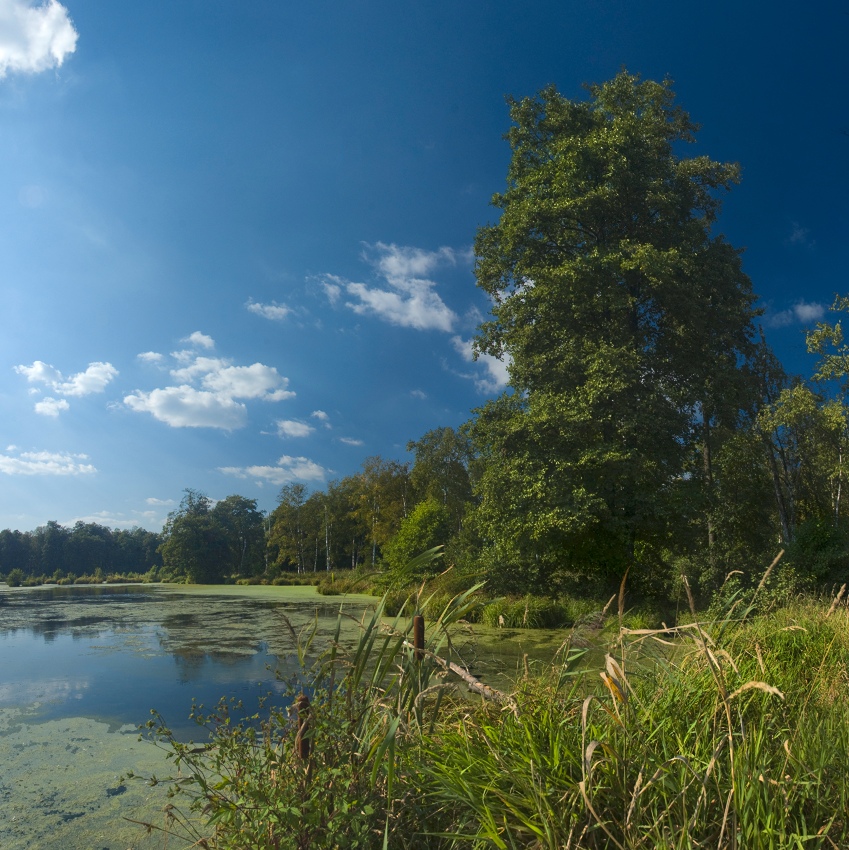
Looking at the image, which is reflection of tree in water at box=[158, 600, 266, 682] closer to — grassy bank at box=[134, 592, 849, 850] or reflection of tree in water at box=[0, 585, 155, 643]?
reflection of tree in water at box=[0, 585, 155, 643]

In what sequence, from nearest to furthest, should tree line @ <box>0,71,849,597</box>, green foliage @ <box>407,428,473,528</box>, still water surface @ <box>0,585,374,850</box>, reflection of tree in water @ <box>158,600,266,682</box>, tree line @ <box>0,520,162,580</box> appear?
still water surface @ <box>0,585,374,850</box> → reflection of tree in water @ <box>158,600,266,682</box> → tree line @ <box>0,71,849,597</box> → green foliage @ <box>407,428,473,528</box> → tree line @ <box>0,520,162,580</box>

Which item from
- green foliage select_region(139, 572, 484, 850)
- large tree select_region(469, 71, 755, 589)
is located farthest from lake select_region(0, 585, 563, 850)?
large tree select_region(469, 71, 755, 589)

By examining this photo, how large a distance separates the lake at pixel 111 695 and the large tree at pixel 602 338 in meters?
3.30

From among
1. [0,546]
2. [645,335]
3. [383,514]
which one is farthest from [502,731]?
[0,546]

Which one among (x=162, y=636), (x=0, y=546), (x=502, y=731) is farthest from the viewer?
(x=0, y=546)

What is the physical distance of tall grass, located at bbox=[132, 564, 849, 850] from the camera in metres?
2.13

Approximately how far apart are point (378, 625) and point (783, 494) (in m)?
21.9

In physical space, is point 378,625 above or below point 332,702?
above

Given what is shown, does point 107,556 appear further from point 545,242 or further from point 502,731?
point 502,731

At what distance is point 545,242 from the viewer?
1527 cm

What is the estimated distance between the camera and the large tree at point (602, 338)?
13180 millimetres

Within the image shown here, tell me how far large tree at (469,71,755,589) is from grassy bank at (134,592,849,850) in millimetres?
9891

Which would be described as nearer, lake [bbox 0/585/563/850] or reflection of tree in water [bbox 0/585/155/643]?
lake [bbox 0/585/563/850]

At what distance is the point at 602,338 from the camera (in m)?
13.7
